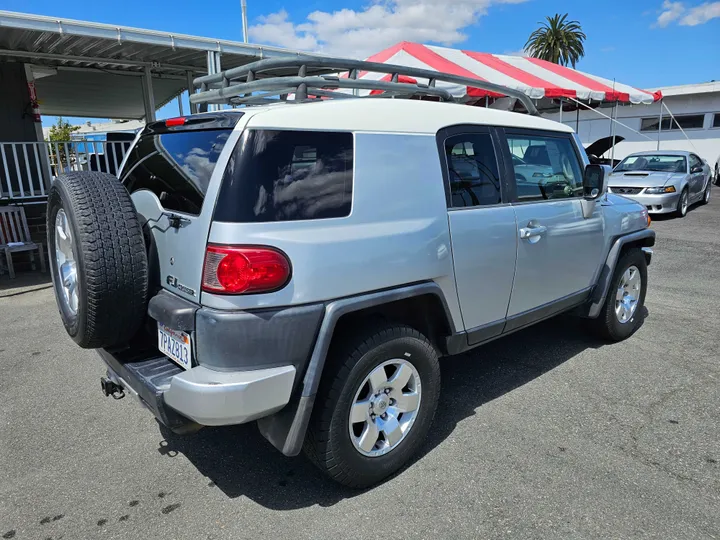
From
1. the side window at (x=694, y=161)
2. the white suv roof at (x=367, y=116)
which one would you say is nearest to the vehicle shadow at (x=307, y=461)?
the white suv roof at (x=367, y=116)

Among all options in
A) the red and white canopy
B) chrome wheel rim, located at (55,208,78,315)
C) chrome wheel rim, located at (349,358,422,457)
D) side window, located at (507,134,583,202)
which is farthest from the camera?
the red and white canopy

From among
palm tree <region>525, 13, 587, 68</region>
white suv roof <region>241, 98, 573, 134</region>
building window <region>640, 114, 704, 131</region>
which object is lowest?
white suv roof <region>241, 98, 573, 134</region>

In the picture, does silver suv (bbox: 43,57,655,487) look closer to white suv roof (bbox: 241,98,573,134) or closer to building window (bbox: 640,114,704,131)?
white suv roof (bbox: 241,98,573,134)

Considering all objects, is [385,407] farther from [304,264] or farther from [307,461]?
[304,264]

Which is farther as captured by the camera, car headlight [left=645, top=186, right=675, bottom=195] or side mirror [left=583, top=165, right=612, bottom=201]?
car headlight [left=645, top=186, right=675, bottom=195]

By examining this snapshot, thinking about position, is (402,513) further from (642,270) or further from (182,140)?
(642,270)

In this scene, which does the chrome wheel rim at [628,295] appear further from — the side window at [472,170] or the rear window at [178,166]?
the rear window at [178,166]

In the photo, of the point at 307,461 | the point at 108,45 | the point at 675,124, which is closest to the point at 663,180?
the point at 108,45

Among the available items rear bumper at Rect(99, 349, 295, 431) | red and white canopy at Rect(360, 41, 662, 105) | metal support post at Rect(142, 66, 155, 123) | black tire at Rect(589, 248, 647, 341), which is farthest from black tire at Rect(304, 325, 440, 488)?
metal support post at Rect(142, 66, 155, 123)

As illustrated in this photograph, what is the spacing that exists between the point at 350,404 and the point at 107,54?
9.17m

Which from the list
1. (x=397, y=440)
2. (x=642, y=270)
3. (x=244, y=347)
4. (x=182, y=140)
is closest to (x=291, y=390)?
(x=244, y=347)

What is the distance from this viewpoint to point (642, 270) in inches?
181

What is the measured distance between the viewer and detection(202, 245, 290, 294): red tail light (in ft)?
6.86

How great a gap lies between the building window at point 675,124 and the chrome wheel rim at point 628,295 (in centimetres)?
2201
